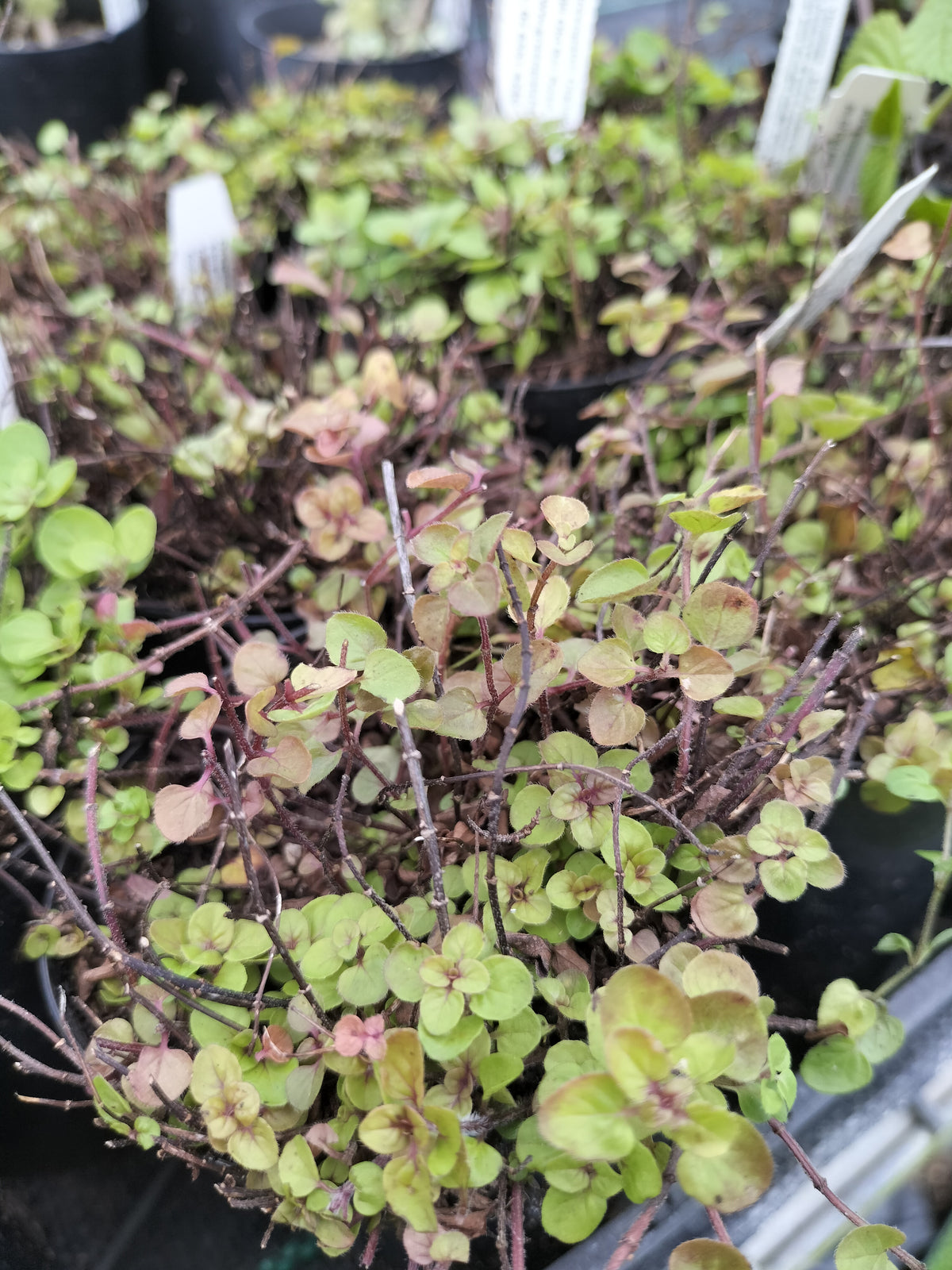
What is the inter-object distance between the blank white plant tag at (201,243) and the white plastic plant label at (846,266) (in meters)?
0.57

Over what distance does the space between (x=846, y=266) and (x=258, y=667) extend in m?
0.56

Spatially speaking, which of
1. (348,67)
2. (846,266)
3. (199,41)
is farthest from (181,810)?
(199,41)

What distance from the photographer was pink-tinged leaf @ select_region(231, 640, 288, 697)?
1.56ft

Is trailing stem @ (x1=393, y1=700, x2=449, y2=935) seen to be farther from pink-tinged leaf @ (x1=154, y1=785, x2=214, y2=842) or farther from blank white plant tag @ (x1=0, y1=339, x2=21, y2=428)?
blank white plant tag @ (x1=0, y1=339, x2=21, y2=428)

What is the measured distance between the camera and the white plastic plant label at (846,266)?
0.65 metres

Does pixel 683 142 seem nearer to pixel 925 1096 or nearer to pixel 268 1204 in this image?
pixel 925 1096

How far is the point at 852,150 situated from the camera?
99 cm

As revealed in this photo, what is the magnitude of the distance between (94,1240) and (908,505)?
0.79m

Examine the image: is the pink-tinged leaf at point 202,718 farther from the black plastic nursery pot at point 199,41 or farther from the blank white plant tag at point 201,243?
the black plastic nursery pot at point 199,41

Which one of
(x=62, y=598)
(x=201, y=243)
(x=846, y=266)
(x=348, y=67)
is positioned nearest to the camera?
(x=62, y=598)

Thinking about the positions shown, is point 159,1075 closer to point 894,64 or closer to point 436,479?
point 436,479

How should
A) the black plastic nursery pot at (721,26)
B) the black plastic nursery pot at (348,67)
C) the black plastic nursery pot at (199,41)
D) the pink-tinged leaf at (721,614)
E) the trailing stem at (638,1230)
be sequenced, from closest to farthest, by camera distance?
the trailing stem at (638,1230) < the pink-tinged leaf at (721,614) < the black plastic nursery pot at (721,26) < the black plastic nursery pot at (348,67) < the black plastic nursery pot at (199,41)

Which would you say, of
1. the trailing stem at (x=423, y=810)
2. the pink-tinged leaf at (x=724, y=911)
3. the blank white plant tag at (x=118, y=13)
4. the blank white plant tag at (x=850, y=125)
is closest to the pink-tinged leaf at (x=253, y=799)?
the trailing stem at (x=423, y=810)

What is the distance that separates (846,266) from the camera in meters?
0.68
